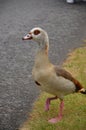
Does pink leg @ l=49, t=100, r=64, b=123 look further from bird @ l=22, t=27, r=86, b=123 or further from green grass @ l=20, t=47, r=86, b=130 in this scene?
bird @ l=22, t=27, r=86, b=123

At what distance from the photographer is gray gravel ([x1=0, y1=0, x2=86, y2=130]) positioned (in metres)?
6.58

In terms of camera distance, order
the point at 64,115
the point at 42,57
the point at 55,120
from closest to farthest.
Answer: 1. the point at 42,57
2. the point at 55,120
3. the point at 64,115

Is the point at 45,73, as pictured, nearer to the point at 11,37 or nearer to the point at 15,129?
the point at 15,129

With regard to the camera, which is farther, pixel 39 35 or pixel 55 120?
pixel 55 120

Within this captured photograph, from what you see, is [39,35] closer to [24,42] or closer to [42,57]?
[42,57]

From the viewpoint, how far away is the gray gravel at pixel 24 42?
6.58 meters

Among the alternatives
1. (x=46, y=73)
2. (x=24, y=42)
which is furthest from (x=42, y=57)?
(x=24, y=42)

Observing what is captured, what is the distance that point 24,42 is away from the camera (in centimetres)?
991

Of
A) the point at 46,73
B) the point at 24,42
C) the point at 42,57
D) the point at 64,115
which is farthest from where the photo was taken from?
the point at 24,42

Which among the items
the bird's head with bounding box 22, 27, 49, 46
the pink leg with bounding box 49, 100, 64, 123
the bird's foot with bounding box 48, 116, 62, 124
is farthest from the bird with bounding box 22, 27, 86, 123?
the bird's foot with bounding box 48, 116, 62, 124

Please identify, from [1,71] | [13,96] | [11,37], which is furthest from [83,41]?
[13,96]

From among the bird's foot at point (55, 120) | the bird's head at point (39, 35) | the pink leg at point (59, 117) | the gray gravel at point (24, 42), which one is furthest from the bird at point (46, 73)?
the gray gravel at point (24, 42)

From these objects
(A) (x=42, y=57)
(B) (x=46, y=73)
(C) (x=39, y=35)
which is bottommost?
(B) (x=46, y=73)

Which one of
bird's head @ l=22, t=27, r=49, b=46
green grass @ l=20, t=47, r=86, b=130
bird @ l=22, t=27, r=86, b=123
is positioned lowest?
green grass @ l=20, t=47, r=86, b=130
